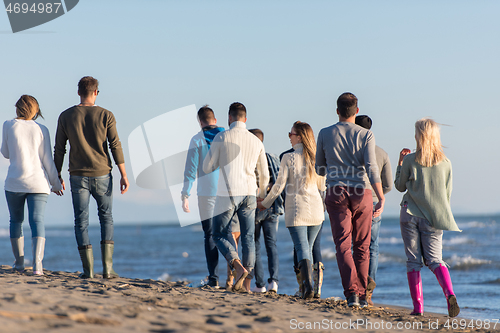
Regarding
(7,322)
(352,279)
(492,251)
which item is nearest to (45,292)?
(7,322)

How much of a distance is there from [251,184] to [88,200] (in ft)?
5.42

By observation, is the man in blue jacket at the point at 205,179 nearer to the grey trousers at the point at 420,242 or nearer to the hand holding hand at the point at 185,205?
the hand holding hand at the point at 185,205

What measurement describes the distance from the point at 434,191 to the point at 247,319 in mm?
2157

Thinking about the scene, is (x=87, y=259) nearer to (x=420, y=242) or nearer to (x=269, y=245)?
(x=269, y=245)

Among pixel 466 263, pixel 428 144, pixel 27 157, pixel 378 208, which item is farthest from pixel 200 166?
pixel 466 263

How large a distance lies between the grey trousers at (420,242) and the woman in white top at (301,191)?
91cm

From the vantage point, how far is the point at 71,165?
15.1ft

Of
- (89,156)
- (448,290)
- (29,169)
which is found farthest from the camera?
(29,169)

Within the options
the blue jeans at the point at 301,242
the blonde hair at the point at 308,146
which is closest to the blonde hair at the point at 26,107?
the blonde hair at the point at 308,146

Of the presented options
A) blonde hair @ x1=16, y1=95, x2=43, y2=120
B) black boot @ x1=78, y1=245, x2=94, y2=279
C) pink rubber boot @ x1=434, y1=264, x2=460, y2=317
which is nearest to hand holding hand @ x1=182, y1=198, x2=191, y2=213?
black boot @ x1=78, y1=245, x2=94, y2=279

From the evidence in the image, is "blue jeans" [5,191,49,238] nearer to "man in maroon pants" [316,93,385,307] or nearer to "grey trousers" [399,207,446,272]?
"man in maroon pants" [316,93,385,307]

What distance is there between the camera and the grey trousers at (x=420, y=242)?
13.8 ft

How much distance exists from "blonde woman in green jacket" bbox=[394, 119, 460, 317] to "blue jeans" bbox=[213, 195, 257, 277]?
151 centimetres

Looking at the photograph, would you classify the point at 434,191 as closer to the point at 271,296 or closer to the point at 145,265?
the point at 271,296
